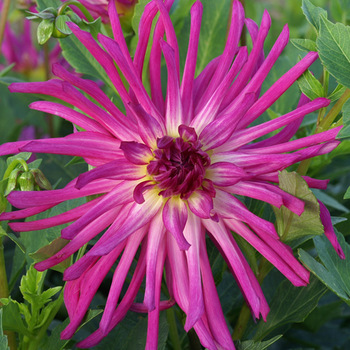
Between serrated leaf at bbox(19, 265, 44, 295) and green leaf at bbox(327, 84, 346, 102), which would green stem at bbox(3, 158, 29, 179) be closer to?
serrated leaf at bbox(19, 265, 44, 295)

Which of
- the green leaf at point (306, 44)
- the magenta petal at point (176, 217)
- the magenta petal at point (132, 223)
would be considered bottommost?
the magenta petal at point (132, 223)

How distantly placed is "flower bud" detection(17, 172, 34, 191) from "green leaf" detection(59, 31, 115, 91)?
1.01 feet

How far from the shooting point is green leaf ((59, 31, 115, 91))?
2.54 feet

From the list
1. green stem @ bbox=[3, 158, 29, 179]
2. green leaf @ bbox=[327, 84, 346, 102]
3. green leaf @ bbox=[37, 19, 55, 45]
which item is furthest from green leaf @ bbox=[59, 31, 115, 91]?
green leaf @ bbox=[327, 84, 346, 102]

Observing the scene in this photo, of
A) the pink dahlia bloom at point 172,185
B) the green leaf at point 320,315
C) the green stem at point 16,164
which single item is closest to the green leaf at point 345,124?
the pink dahlia bloom at point 172,185

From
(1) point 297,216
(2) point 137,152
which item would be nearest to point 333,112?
(1) point 297,216

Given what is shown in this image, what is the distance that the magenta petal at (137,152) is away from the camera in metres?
0.43

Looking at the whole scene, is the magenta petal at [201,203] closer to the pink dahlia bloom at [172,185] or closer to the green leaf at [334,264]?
the pink dahlia bloom at [172,185]

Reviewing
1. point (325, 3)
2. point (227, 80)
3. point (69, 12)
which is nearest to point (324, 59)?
point (227, 80)

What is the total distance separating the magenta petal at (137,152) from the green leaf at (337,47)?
0.69 ft

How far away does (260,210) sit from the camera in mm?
596

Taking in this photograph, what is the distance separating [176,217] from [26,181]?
0.19 m

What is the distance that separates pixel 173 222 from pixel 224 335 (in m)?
0.13

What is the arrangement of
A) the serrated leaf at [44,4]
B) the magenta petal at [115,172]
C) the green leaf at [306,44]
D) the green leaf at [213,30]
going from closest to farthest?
the magenta petal at [115,172]
the green leaf at [306,44]
the serrated leaf at [44,4]
the green leaf at [213,30]
